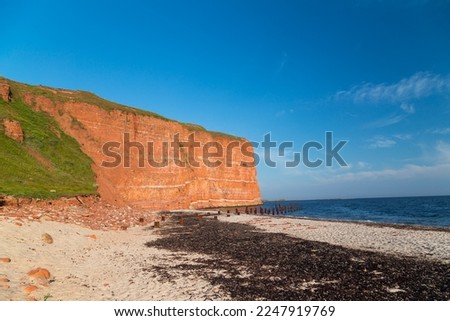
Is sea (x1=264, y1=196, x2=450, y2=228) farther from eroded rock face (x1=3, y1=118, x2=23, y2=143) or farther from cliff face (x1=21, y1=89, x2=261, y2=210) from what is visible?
eroded rock face (x1=3, y1=118, x2=23, y2=143)

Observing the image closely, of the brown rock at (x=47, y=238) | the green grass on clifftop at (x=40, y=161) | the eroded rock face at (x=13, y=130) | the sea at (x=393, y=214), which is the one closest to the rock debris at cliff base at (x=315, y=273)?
the brown rock at (x=47, y=238)

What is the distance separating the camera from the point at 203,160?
289ft

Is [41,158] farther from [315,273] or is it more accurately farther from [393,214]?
[393,214]

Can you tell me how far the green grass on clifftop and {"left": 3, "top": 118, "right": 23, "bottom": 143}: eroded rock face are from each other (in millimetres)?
583

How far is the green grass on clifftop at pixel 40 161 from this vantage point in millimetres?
27094

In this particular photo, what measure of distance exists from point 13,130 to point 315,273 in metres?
38.8

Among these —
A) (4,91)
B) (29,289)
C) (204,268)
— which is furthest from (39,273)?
(4,91)

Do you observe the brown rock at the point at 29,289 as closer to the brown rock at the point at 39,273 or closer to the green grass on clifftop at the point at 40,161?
the brown rock at the point at 39,273

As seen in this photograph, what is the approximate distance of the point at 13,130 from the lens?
3662 cm

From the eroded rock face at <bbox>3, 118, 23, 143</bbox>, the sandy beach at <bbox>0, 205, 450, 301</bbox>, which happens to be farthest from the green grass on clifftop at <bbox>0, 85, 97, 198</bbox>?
the sandy beach at <bbox>0, 205, 450, 301</bbox>

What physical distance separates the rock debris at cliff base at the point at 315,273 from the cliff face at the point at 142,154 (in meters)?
34.0
